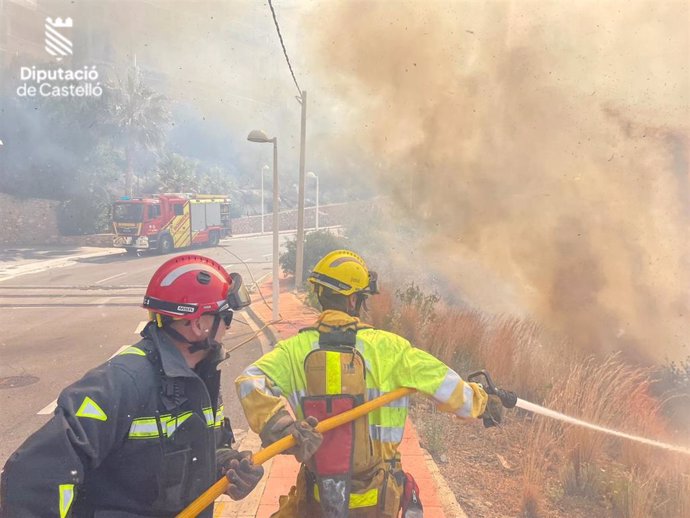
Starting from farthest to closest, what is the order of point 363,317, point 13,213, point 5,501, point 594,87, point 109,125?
1. point 13,213
2. point 109,125
3. point 594,87
4. point 363,317
5. point 5,501

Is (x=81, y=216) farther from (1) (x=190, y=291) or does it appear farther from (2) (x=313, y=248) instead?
(1) (x=190, y=291)

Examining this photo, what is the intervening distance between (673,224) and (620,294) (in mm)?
1630

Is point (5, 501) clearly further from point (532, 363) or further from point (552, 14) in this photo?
point (552, 14)

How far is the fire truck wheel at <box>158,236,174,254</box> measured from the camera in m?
17.0

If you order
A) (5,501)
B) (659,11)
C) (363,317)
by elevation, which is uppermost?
(659,11)

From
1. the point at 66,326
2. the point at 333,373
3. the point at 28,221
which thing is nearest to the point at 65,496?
the point at 333,373

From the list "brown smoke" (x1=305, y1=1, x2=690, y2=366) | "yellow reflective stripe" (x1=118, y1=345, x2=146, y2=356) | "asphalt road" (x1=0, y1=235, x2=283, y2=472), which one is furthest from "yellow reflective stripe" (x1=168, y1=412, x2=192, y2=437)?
"brown smoke" (x1=305, y1=1, x2=690, y2=366)

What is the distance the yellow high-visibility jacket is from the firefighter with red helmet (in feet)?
0.85

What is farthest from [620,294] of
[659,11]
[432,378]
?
[432,378]

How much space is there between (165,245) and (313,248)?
5.78 meters

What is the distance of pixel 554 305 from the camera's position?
28.2ft

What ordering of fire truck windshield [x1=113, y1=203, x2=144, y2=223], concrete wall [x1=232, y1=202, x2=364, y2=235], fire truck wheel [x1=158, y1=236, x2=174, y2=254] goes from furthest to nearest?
Answer: concrete wall [x1=232, y1=202, x2=364, y2=235], fire truck wheel [x1=158, y1=236, x2=174, y2=254], fire truck windshield [x1=113, y1=203, x2=144, y2=223]

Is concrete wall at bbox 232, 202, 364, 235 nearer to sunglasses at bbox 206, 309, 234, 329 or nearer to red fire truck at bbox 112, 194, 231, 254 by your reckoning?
red fire truck at bbox 112, 194, 231, 254

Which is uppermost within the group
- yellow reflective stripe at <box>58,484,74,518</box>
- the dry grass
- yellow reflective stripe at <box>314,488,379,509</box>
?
yellow reflective stripe at <box>58,484,74,518</box>
